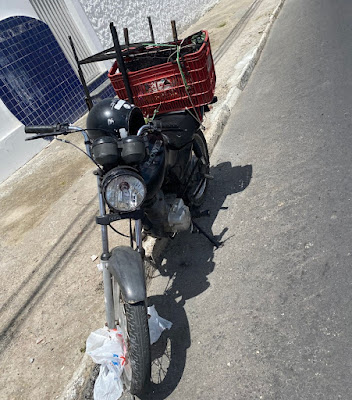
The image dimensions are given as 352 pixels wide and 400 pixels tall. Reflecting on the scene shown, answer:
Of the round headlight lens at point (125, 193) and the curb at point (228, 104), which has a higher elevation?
the round headlight lens at point (125, 193)

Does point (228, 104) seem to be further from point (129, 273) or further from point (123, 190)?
point (129, 273)

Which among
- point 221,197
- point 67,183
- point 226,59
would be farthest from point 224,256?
point 226,59

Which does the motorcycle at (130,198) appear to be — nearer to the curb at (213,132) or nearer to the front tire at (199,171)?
the curb at (213,132)

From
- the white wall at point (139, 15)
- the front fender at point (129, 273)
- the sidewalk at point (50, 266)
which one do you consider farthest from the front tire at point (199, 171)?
the white wall at point (139, 15)

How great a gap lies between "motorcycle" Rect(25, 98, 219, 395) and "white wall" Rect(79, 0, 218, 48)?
22.8 ft

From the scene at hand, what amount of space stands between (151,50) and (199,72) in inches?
33.5

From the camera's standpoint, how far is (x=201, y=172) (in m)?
3.81

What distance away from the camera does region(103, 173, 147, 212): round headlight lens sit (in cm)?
200

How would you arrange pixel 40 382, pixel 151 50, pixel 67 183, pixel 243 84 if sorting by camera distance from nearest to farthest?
pixel 40 382
pixel 151 50
pixel 67 183
pixel 243 84

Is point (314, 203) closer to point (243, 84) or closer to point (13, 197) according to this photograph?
point (243, 84)

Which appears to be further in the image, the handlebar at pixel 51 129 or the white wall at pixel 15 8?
the white wall at pixel 15 8

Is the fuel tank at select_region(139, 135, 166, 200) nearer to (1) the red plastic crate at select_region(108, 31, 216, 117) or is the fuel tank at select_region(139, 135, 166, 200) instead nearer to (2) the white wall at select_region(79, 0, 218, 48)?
(1) the red plastic crate at select_region(108, 31, 216, 117)

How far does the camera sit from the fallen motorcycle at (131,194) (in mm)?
1990

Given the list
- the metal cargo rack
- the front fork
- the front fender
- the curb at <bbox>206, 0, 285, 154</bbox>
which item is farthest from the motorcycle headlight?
the curb at <bbox>206, 0, 285, 154</bbox>
